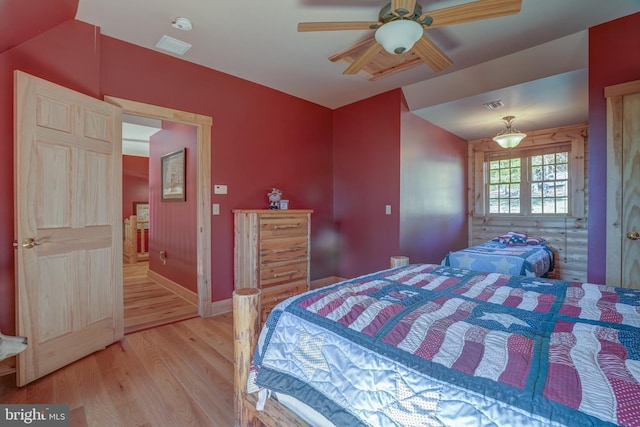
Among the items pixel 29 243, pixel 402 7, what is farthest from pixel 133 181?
pixel 402 7

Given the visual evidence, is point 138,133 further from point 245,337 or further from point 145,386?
point 245,337

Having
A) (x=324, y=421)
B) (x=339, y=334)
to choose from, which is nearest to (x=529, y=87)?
(x=339, y=334)

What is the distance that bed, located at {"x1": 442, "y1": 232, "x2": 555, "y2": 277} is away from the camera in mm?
3303

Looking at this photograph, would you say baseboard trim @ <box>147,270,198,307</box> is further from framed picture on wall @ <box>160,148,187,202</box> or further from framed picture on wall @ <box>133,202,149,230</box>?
framed picture on wall @ <box>133,202,149,230</box>

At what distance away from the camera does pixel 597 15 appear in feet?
7.64

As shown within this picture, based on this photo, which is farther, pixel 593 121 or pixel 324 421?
pixel 593 121

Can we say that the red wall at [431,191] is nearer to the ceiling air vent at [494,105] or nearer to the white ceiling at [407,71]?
the white ceiling at [407,71]

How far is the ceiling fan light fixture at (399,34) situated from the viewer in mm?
1823

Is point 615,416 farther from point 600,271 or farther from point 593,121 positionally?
point 593,121

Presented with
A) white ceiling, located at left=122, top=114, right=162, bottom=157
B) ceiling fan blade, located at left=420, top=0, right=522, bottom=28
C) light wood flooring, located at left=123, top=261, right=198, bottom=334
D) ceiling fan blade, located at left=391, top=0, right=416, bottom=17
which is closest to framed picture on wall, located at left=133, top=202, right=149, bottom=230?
white ceiling, located at left=122, top=114, right=162, bottom=157

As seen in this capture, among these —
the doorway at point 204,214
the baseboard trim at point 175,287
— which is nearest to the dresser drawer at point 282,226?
the doorway at point 204,214

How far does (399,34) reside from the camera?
1.86 meters

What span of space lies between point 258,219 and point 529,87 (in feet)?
10.3

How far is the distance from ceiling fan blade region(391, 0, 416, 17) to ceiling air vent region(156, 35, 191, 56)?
191cm
